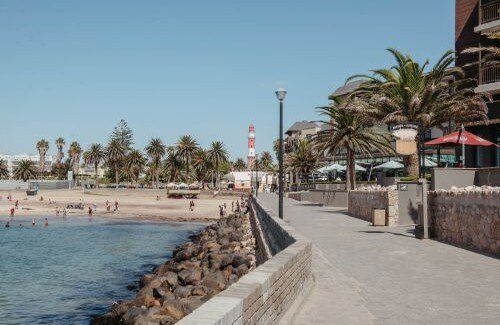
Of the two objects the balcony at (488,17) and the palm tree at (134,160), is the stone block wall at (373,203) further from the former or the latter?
the palm tree at (134,160)

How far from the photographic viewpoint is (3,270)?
34.4 meters

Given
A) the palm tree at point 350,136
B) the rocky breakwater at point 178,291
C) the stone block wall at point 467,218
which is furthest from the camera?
the palm tree at point 350,136

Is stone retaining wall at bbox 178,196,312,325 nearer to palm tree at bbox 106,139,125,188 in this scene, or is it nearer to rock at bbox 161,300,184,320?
rock at bbox 161,300,184,320

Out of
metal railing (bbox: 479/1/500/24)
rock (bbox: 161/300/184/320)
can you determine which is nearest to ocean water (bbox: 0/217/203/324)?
rock (bbox: 161/300/184/320)

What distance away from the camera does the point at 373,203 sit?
2788 centimetres

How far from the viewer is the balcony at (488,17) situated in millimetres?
32938

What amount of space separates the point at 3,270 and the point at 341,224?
21886 millimetres

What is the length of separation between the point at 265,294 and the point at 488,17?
1266 inches

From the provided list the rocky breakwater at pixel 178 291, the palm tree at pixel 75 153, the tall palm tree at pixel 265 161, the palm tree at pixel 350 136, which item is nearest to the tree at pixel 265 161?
the tall palm tree at pixel 265 161

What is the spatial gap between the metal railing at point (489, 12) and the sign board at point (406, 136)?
1449cm

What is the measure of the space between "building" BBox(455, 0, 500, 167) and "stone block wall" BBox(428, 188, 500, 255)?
13.9m

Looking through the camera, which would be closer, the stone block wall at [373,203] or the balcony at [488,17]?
the stone block wall at [373,203]

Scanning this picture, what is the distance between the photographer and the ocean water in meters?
22.9

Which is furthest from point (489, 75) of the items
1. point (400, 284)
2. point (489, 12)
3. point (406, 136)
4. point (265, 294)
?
point (265, 294)
